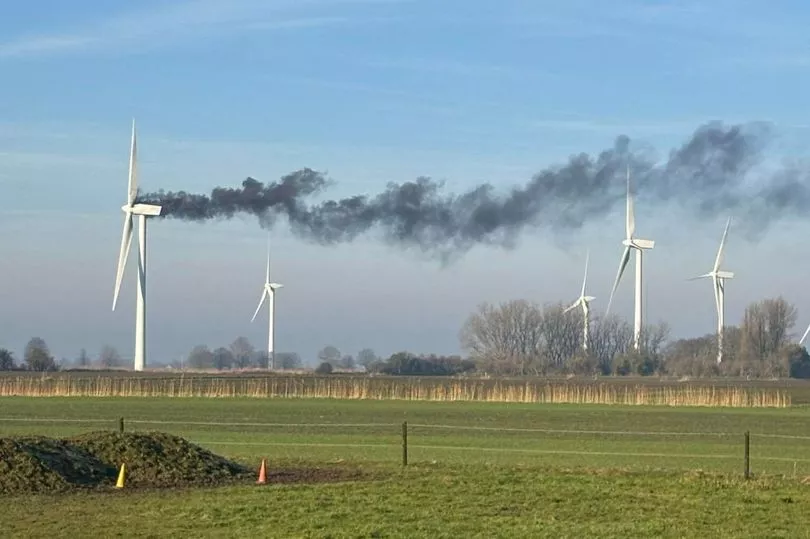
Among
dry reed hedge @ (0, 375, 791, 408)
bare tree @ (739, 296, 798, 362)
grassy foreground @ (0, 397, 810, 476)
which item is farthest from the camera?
bare tree @ (739, 296, 798, 362)

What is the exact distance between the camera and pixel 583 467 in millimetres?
33781

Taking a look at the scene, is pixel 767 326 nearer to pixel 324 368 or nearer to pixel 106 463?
pixel 324 368

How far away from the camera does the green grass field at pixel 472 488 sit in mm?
23562

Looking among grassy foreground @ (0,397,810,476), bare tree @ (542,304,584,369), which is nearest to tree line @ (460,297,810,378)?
bare tree @ (542,304,584,369)

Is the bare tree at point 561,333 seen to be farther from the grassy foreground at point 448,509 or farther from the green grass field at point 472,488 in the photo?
the grassy foreground at point 448,509

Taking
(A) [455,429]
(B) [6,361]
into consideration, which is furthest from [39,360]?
(A) [455,429]

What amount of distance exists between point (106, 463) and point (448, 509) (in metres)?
9.08

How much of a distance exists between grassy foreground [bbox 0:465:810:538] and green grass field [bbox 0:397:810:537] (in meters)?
0.04

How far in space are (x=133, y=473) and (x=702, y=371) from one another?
4877 inches

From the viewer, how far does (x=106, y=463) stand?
3095 cm

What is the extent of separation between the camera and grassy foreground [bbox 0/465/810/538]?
23109 mm

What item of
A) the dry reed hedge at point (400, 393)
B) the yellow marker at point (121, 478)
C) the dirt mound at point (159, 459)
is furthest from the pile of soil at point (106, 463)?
the dry reed hedge at point (400, 393)

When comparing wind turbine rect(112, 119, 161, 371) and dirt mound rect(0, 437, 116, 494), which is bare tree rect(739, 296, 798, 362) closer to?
wind turbine rect(112, 119, 161, 371)

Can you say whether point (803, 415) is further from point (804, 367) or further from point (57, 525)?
point (804, 367)
